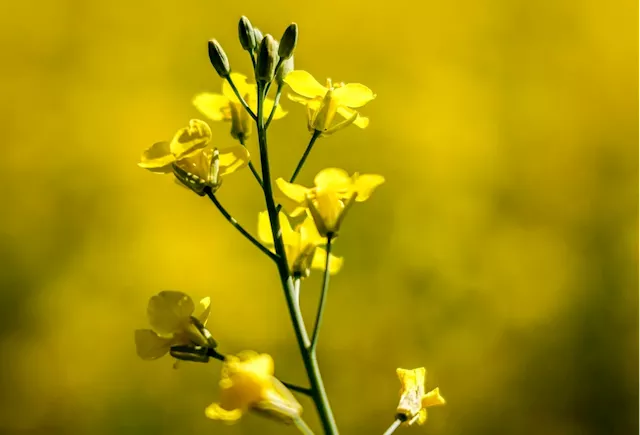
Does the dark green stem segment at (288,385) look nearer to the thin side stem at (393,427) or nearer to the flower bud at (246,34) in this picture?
the thin side stem at (393,427)

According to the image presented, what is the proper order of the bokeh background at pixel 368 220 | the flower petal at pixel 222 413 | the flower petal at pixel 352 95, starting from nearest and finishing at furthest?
the flower petal at pixel 222 413, the flower petal at pixel 352 95, the bokeh background at pixel 368 220

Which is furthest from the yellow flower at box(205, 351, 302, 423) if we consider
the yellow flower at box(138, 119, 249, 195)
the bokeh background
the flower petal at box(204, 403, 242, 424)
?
the bokeh background

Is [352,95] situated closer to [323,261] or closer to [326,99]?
[326,99]

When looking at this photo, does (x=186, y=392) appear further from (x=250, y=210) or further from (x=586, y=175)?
(x=586, y=175)

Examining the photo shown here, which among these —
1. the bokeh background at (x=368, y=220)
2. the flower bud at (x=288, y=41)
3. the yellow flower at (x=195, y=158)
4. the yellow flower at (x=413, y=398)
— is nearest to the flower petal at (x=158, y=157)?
the yellow flower at (x=195, y=158)

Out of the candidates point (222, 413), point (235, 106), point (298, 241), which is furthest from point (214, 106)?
point (222, 413)

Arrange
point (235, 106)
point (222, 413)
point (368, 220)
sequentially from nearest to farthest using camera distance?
1. point (222, 413)
2. point (235, 106)
3. point (368, 220)

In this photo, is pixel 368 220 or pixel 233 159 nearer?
pixel 233 159
